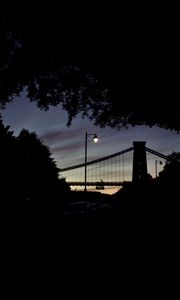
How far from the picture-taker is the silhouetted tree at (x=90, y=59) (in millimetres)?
9844

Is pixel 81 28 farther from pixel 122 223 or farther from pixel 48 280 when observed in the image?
pixel 122 223

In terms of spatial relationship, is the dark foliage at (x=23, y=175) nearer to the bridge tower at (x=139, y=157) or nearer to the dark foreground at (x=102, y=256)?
the bridge tower at (x=139, y=157)

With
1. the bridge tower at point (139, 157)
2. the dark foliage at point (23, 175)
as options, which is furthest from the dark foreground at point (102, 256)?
the dark foliage at point (23, 175)

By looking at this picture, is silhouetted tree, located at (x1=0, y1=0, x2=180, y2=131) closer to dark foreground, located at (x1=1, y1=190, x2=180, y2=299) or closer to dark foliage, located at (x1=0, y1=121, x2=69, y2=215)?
dark foreground, located at (x1=1, y1=190, x2=180, y2=299)

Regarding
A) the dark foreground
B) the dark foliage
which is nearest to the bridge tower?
the dark foliage

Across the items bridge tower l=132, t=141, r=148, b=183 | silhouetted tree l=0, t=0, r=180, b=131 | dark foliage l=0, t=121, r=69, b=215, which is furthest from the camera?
dark foliage l=0, t=121, r=69, b=215

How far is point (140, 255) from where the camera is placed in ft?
31.3

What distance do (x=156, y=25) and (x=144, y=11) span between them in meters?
0.39

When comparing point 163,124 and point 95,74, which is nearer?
point 95,74

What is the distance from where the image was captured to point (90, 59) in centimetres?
1166

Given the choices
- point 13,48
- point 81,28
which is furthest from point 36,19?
point 13,48

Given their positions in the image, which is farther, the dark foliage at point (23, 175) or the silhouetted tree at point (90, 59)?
the dark foliage at point (23, 175)

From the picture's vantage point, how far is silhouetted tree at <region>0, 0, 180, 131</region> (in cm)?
984

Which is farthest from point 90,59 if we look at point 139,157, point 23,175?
point 23,175
